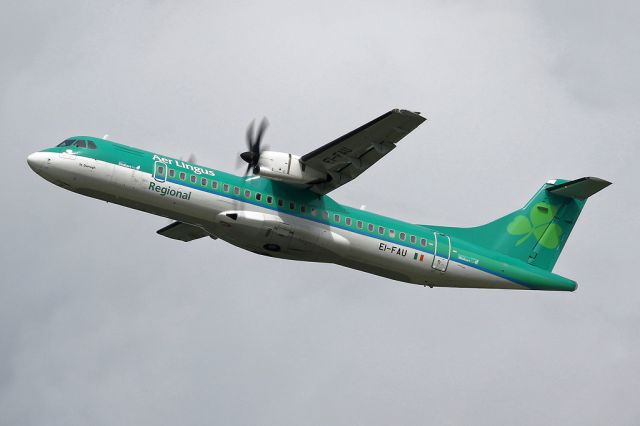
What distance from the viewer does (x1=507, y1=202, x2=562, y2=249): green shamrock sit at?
34469mm

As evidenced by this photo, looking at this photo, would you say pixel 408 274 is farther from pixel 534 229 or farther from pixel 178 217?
pixel 178 217

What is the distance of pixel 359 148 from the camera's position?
29.7m

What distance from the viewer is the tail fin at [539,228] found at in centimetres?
3403

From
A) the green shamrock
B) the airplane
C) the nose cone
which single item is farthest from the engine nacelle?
the green shamrock

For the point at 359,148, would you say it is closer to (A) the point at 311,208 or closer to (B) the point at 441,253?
(A) the point at 311,208

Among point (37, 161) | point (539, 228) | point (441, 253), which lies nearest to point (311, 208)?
point (441, 253)

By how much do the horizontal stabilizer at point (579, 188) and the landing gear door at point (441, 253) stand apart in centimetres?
455

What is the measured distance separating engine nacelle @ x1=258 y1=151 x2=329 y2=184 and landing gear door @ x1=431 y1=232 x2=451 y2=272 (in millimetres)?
4505

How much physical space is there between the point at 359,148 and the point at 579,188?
8.52 metres

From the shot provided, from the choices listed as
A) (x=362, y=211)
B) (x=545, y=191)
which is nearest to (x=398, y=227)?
(x=362, y=211)

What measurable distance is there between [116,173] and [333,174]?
20.6ft

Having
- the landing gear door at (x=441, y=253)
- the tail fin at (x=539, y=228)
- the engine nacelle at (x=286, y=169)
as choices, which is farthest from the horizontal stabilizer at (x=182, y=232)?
the tail fin at (x=539, y=228)

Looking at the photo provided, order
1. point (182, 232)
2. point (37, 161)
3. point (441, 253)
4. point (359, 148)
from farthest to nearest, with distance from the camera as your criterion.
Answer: point (182, 232) < point (441, 253) < point (359, 148) < point (37, 161)

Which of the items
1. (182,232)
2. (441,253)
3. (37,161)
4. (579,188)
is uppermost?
(579,188)
